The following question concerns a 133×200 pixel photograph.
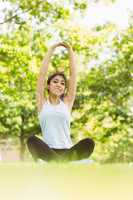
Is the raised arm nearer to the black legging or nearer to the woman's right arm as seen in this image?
the woman's right arm

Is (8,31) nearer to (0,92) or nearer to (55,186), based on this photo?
(0,92)

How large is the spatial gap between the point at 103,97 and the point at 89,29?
2.77 m

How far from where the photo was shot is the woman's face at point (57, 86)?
4613 mm

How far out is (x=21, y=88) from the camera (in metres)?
19.8

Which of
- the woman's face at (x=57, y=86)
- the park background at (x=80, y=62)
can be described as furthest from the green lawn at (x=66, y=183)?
the park background at (x=80, y=62)

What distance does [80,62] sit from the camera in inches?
811

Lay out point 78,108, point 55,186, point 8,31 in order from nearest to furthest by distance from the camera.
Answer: point 55,186
point 8,31
point 78,108

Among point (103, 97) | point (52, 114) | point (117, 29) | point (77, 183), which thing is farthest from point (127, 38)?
point (77, 183)

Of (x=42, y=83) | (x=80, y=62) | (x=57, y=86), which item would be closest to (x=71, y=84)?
(x=42, y=83)

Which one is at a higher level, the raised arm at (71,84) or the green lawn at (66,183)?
the raised arm at (71,84)

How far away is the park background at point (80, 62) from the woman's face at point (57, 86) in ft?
35.3

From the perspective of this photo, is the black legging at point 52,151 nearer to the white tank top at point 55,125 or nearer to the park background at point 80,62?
the white tank top at point 55,125

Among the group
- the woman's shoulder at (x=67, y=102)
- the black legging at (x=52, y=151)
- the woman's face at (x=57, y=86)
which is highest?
the woman's face at (x=57, y=86)

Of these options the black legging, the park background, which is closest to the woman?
the black legging
